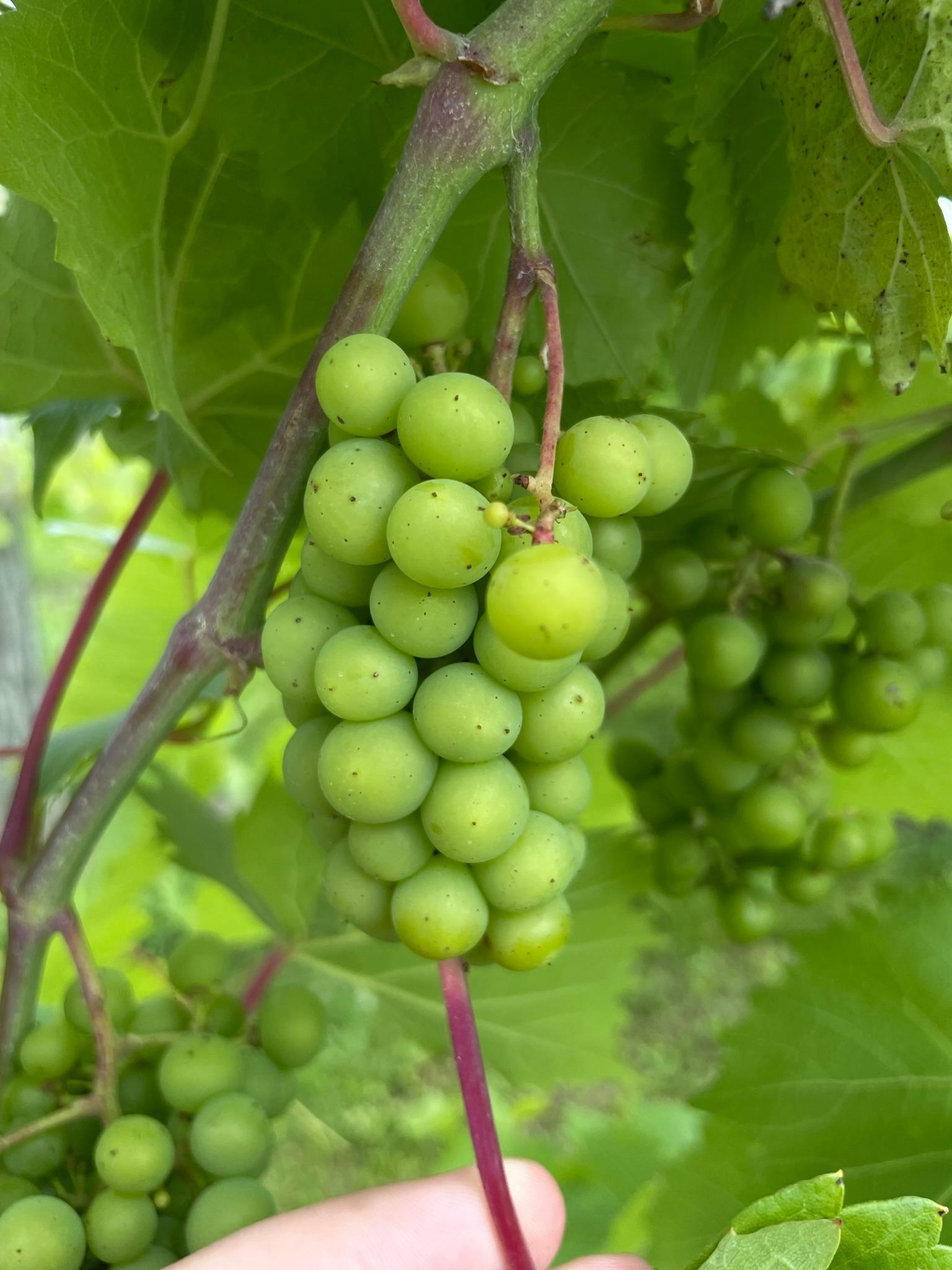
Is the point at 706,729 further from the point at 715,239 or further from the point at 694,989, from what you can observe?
the point at 694,989

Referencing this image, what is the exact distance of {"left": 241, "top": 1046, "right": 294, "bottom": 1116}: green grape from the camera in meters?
0.71

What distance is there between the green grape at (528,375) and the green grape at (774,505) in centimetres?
20

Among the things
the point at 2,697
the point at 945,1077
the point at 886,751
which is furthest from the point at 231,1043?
the point at 2,697

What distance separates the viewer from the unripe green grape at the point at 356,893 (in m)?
0.52

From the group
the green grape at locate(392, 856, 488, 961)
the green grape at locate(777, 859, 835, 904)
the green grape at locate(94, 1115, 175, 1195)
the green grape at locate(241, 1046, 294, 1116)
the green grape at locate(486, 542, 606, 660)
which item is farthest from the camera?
the green grape at locate(777, 859, 835, 904)

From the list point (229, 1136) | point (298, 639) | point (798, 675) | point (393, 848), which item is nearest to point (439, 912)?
point (393, 848)

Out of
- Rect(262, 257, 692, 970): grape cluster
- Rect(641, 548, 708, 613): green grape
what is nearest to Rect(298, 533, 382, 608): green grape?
Rect(262, 257, 692, 970): grape cluster

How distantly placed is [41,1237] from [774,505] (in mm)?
601

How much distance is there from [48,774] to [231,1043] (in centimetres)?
23

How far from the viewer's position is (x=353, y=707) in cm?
46

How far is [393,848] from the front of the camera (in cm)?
49

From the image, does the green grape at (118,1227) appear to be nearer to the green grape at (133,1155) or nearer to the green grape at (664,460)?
the green grape at (133,1155)

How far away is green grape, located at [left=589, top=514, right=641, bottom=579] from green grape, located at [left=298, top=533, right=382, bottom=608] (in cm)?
11

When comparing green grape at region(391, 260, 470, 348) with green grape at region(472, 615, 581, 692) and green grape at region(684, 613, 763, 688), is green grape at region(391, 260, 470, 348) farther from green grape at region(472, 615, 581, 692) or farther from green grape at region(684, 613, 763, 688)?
green grape at region(684, 613, 763, 688)
